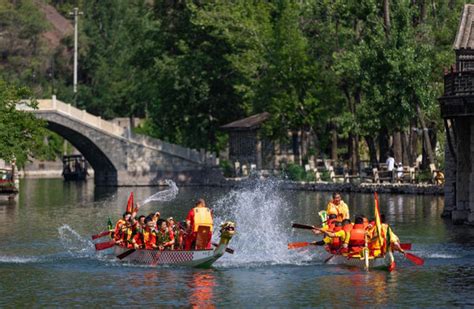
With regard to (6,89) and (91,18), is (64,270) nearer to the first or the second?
(6,89)

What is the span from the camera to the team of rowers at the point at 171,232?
1725 inches

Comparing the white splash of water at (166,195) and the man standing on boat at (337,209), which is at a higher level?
the white splash of water at (166,195)

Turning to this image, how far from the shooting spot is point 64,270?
44094 mm

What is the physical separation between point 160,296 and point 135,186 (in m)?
66.6

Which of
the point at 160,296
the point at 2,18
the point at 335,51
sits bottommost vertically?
the point at 160,296

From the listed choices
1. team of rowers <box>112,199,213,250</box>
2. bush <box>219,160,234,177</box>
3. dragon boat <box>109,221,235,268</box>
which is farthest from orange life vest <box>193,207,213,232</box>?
bush <box>219,160,234,177</box>

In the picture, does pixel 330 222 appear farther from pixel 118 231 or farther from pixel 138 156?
pixel 138 156

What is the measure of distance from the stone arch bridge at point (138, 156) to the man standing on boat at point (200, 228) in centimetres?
5820

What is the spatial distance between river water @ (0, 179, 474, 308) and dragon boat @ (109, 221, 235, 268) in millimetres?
379

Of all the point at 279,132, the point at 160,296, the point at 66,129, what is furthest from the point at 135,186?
the point at 160,296

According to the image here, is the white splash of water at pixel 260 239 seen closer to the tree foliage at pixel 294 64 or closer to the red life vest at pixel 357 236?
the red life vest at pixel 357 236

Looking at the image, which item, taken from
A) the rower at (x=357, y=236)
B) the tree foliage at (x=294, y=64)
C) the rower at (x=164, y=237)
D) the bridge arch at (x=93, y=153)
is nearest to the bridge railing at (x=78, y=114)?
the bridge arch at (x=93, y=153)

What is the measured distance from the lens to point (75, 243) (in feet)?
174

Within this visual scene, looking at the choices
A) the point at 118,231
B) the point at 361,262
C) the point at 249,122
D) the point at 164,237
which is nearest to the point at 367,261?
the point at 361,262
